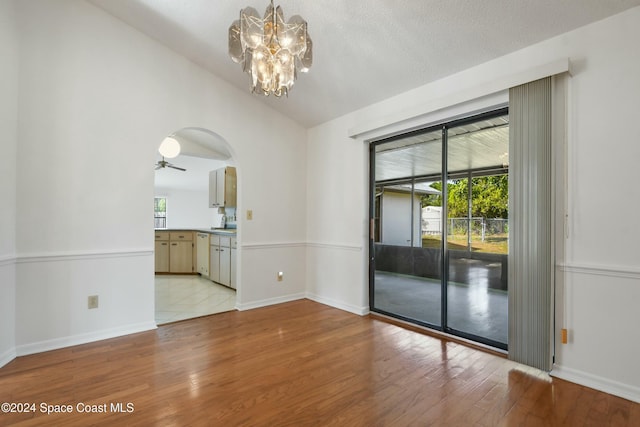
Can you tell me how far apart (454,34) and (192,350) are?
3.44 m

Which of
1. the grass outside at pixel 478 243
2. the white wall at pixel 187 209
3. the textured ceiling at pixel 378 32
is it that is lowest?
the grass outside at pixel 478 243

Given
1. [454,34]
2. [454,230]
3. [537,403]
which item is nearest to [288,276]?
[454,230]

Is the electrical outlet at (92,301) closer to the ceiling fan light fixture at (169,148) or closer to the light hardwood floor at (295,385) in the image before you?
the light hardwood floor at (295,385)

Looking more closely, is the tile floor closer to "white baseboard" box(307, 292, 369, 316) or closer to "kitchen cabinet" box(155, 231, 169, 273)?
"kitchen cabinet" box(155, 231, 169, 273)

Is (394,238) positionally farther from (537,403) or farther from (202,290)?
(202,290)

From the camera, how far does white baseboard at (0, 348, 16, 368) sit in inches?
95.8

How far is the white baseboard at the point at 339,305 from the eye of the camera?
12.5ft

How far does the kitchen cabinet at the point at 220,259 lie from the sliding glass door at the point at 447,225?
7.85 ft

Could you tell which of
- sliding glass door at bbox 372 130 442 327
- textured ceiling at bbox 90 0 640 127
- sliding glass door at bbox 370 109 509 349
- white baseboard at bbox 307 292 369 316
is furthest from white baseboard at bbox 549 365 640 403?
textured ceiling at bbox 90 0 640 127

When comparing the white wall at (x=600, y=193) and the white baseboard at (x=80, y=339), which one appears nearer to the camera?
the white wall at (x=600, y=193)

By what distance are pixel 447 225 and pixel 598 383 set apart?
158 cm

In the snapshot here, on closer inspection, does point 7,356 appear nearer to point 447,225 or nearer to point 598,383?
point 447,225

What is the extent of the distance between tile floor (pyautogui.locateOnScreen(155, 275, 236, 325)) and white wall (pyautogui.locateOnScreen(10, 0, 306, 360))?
1.94 ft

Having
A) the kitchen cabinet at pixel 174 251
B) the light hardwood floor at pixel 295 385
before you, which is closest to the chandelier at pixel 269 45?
the light hardwood floor at pixel 295 385
